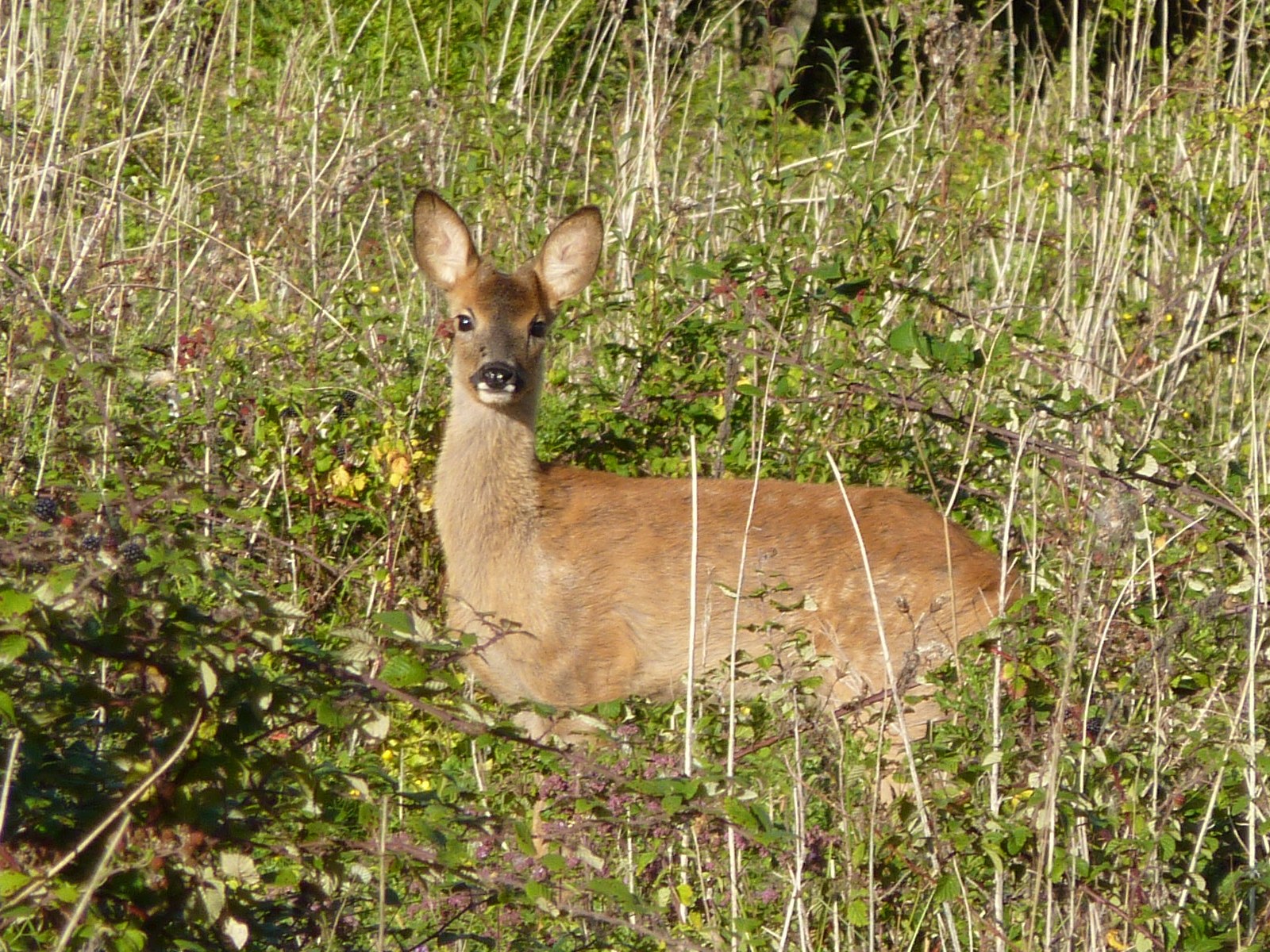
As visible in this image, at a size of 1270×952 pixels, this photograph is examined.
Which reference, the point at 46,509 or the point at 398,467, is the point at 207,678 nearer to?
the point at 46,509

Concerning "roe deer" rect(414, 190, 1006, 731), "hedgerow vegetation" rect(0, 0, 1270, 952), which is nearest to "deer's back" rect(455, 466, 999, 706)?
"roe deer" rect(414, 190, 1006, 731)

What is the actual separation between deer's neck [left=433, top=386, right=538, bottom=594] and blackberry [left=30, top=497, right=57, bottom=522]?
2.02 metres

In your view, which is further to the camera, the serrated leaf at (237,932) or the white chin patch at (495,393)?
the white chin patch at (495,393)

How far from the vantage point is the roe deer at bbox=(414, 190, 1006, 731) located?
4.50m

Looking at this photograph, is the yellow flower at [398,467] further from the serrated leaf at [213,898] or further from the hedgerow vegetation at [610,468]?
the serrated leaf at [213,898]

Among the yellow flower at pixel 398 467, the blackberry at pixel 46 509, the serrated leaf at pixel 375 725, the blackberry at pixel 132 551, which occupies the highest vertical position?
the blackberry at pixel 132 551

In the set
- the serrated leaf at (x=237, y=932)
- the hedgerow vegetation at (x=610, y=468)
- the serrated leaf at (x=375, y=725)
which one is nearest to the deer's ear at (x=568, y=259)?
the hedgerow vegetation at (x=610, y=468)

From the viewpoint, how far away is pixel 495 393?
4805mm

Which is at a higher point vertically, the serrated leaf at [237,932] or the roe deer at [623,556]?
the serrated leaf at [237,932]

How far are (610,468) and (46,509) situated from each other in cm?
268

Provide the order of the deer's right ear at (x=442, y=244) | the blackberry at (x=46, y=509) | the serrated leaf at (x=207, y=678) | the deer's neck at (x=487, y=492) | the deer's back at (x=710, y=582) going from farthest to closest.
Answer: the deer's right ear at (x=442, y=244)
the deer's neck at (x=487, y=492)
the deer's back at (x=710, y=582)
the blackberry at (x=46, y=509)
the serrated leaf at (x=207, y=678)

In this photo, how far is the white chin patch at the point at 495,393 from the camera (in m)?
4.80

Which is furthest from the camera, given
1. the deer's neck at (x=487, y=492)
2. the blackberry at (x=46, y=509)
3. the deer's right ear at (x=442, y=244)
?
the deer's right ear at (x=442, y=244)

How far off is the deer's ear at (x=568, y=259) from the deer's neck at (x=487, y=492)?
0.45 metres
